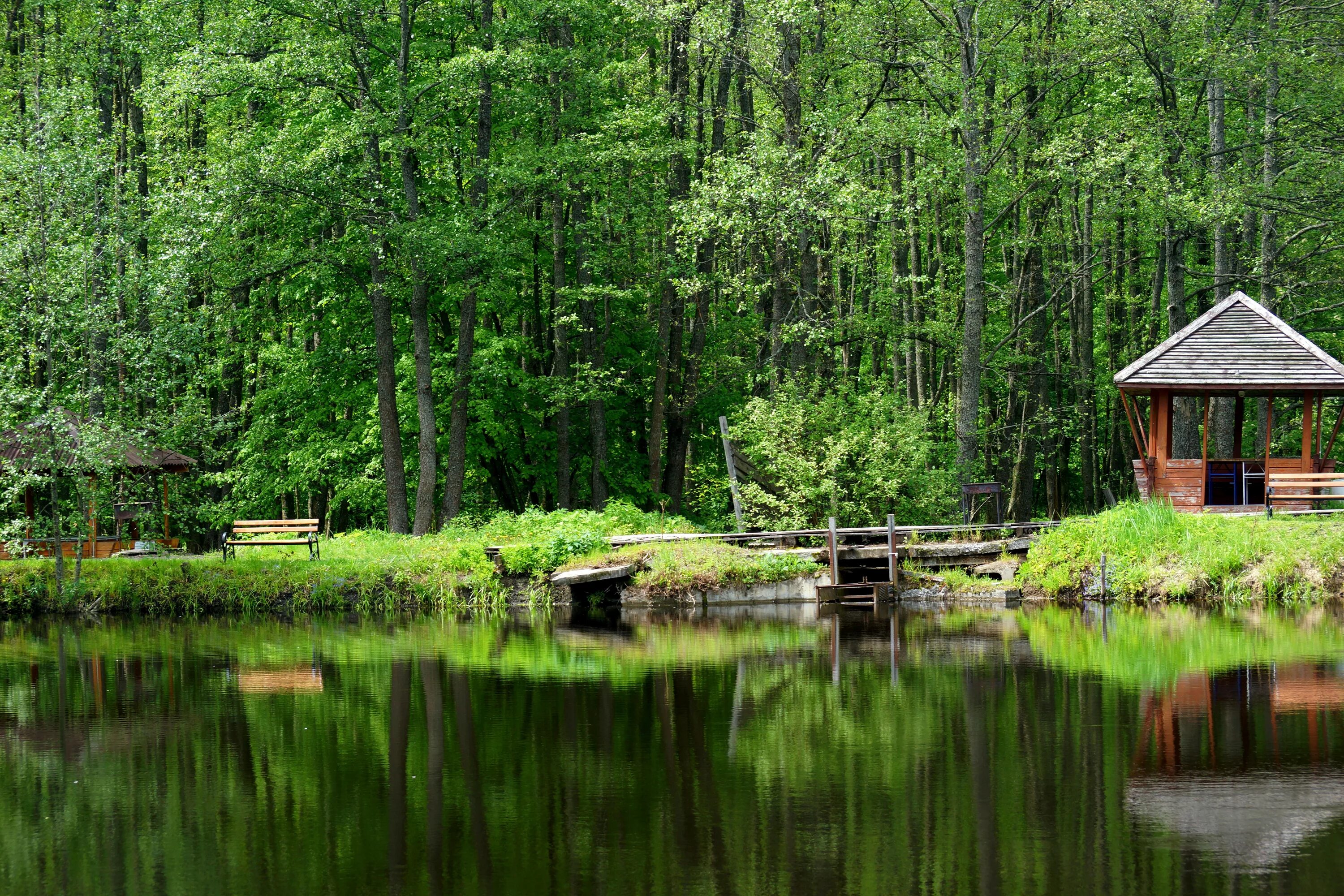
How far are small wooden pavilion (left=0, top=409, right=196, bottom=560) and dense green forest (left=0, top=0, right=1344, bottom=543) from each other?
71 centimetres

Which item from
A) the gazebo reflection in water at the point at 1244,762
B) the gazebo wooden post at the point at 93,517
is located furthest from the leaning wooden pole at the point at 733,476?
the gazebo reflection in water at the point at 1244,762

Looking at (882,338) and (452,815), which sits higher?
(882,338)

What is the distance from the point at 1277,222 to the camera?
32.8m

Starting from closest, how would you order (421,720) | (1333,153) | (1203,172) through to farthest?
1. (421,720)
2. (1333,153)
3. (1203,172)

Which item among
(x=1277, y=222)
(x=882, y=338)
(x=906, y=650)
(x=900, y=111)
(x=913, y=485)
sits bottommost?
(x=906, y=650)

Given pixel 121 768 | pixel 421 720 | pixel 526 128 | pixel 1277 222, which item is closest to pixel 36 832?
pixel 121 768

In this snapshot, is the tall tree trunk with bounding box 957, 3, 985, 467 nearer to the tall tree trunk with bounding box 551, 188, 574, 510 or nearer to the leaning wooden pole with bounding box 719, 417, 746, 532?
the leaning wooden pole with bounding box 719, 417, 746, 532

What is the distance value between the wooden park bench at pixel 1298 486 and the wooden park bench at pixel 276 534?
17650mm

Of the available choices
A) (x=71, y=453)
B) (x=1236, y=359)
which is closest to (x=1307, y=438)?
(x=1236, y=359)

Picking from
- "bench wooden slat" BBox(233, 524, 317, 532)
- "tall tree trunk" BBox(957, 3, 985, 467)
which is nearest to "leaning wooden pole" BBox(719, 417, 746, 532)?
"tall tree trunk" BBox(957, 3, 985, 467)

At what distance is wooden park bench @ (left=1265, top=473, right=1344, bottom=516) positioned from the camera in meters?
23.7

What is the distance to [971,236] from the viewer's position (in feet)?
97.1

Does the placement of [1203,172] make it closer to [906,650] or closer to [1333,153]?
[1333,153]

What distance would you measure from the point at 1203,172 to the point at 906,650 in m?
18.9
